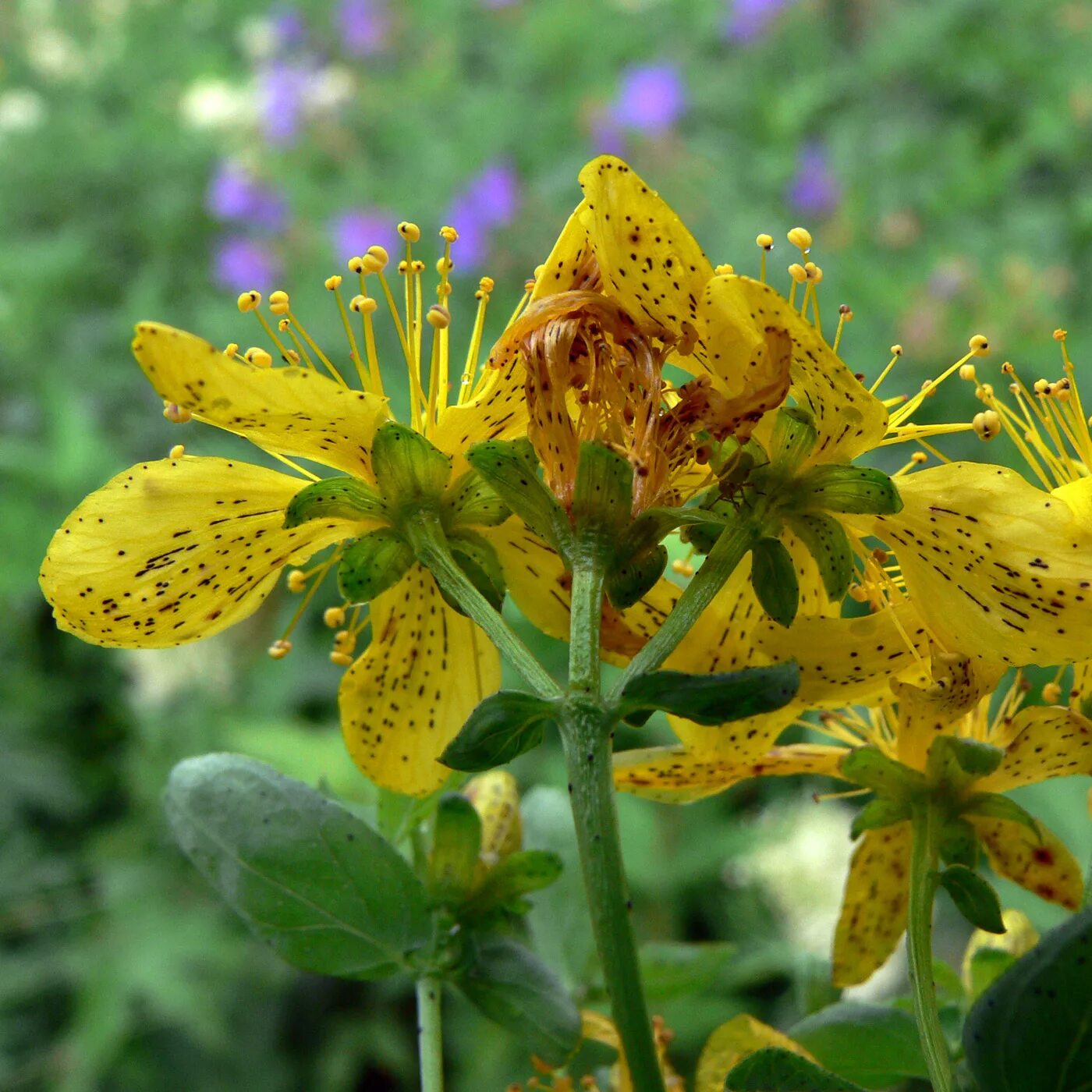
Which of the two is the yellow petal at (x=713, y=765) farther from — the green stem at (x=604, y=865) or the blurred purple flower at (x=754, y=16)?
the blurred purple flower at (x=754, y=16)

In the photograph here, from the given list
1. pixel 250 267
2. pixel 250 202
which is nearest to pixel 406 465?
pixel 250 267

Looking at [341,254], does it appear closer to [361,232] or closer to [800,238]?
[361,232]

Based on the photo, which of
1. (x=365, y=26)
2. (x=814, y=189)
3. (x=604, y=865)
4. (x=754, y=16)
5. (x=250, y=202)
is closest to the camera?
(x=604, y=865)

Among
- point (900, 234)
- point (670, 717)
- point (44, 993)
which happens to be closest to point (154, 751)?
point (44, 993)

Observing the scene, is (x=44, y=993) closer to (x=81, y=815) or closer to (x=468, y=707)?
(x=81, y=815)

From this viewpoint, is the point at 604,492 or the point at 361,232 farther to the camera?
the point at 361,232

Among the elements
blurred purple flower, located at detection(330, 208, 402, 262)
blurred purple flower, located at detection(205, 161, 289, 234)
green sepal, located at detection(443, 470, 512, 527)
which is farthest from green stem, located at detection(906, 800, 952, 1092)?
blurred purple flower, located at detection(205, 161, 289, 234)

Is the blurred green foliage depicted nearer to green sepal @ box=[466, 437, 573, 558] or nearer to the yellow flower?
the yellow flower
